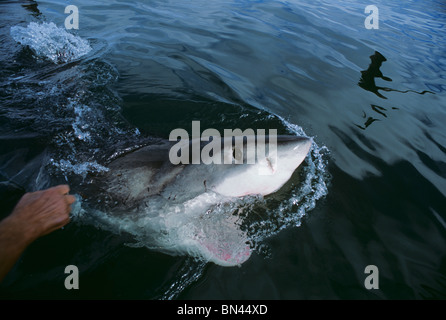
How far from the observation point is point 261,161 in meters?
1.97

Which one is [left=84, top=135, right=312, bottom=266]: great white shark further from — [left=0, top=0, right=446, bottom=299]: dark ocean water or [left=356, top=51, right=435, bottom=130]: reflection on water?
[left=356, top=51, right=435, bottom=130]: reflection on water

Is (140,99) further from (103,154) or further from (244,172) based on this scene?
(244,172)

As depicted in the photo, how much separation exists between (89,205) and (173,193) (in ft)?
2.59

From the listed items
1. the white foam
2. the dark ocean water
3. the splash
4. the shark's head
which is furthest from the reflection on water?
the splash

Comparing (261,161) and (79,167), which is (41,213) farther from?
(261,161)

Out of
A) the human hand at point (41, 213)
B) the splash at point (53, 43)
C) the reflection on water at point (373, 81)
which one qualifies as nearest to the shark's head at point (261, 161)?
the human hand at point (41, 213)

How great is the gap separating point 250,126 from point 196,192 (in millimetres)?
1999

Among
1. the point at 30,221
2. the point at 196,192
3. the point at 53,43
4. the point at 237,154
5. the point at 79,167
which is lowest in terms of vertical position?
the point at 79,167

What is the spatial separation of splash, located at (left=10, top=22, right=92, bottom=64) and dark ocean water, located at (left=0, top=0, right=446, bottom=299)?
41 millimetres

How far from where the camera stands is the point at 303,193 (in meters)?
2.80

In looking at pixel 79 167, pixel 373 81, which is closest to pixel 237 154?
pixel 79 167

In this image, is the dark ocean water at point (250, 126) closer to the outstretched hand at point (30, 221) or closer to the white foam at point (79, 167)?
the white foam at point (79, 167)

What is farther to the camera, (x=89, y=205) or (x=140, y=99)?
(x=140, y=99)
